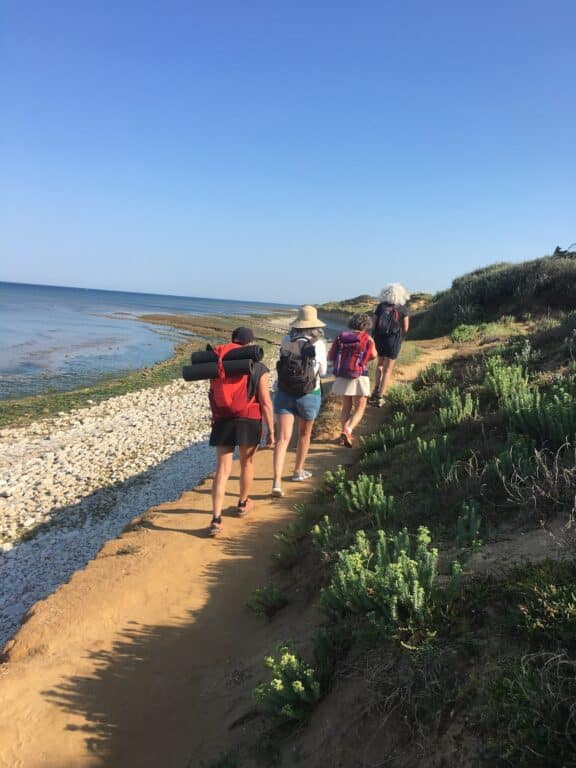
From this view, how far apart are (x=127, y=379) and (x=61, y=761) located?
717 inches

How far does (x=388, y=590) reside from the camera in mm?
2471

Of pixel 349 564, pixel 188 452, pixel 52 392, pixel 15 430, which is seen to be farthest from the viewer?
pixel 52 392

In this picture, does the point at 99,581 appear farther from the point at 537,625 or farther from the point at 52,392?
the point at 52,392

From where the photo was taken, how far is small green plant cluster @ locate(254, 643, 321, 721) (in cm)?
240

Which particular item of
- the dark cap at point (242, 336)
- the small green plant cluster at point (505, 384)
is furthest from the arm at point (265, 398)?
the small green plant cluster at point (505, 384)

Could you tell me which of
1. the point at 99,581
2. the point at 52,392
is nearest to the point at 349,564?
the point at 99,581

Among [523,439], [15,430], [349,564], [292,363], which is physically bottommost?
[15,430]

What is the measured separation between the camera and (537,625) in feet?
6.64

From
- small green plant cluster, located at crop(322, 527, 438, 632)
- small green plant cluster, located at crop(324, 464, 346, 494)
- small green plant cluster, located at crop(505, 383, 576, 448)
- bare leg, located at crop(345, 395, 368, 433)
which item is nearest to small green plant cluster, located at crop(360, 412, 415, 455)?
bare leg, located at crop(345, 395, 368, 433)

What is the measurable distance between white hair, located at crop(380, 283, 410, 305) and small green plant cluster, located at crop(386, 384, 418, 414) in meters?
1.55

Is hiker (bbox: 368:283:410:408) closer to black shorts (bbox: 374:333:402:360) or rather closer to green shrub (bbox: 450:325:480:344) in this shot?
black shorts (bbox: 374:333:402:360)

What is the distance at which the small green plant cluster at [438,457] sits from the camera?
4037mm

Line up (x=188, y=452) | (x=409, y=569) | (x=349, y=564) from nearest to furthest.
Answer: (x=409, y=569), (x=349, y=564), (x=188, y=452)

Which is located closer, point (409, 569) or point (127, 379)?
point (409, 569)
